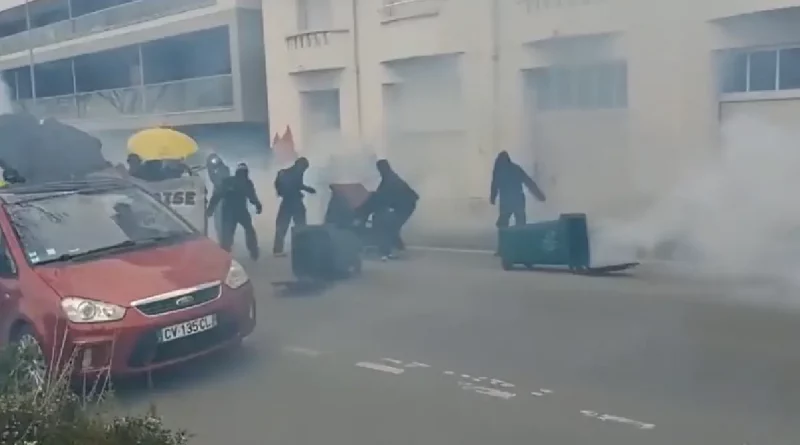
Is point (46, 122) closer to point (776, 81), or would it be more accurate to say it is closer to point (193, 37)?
point (193, 37)

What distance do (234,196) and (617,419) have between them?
6.16 m

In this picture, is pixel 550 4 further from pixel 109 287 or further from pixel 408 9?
pixel 109 287

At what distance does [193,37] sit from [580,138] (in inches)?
184

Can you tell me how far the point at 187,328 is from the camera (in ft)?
15.9

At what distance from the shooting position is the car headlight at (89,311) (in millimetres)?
4645

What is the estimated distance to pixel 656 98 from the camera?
248 inches

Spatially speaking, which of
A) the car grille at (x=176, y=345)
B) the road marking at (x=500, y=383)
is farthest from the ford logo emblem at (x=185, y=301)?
the road marking at (x=500, y=383)

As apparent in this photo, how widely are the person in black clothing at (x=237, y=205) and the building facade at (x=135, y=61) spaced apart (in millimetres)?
625

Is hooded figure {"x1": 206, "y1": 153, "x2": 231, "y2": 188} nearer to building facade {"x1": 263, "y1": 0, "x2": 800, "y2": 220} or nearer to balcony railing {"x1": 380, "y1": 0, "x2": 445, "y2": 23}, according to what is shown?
building facade {"x1": 263, "y1": 0, "x2": 800, "y2": 220}

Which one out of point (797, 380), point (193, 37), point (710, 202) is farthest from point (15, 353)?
point (193, 37)

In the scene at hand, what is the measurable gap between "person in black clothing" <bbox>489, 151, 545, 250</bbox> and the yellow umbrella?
397 centimetres

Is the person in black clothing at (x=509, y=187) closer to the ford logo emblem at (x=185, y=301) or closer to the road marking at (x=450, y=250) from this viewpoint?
the road marking at (x=450, y=250)

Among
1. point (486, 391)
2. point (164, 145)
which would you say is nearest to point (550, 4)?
point (486, 391)

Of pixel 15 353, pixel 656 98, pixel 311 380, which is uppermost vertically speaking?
pixel 656 98
